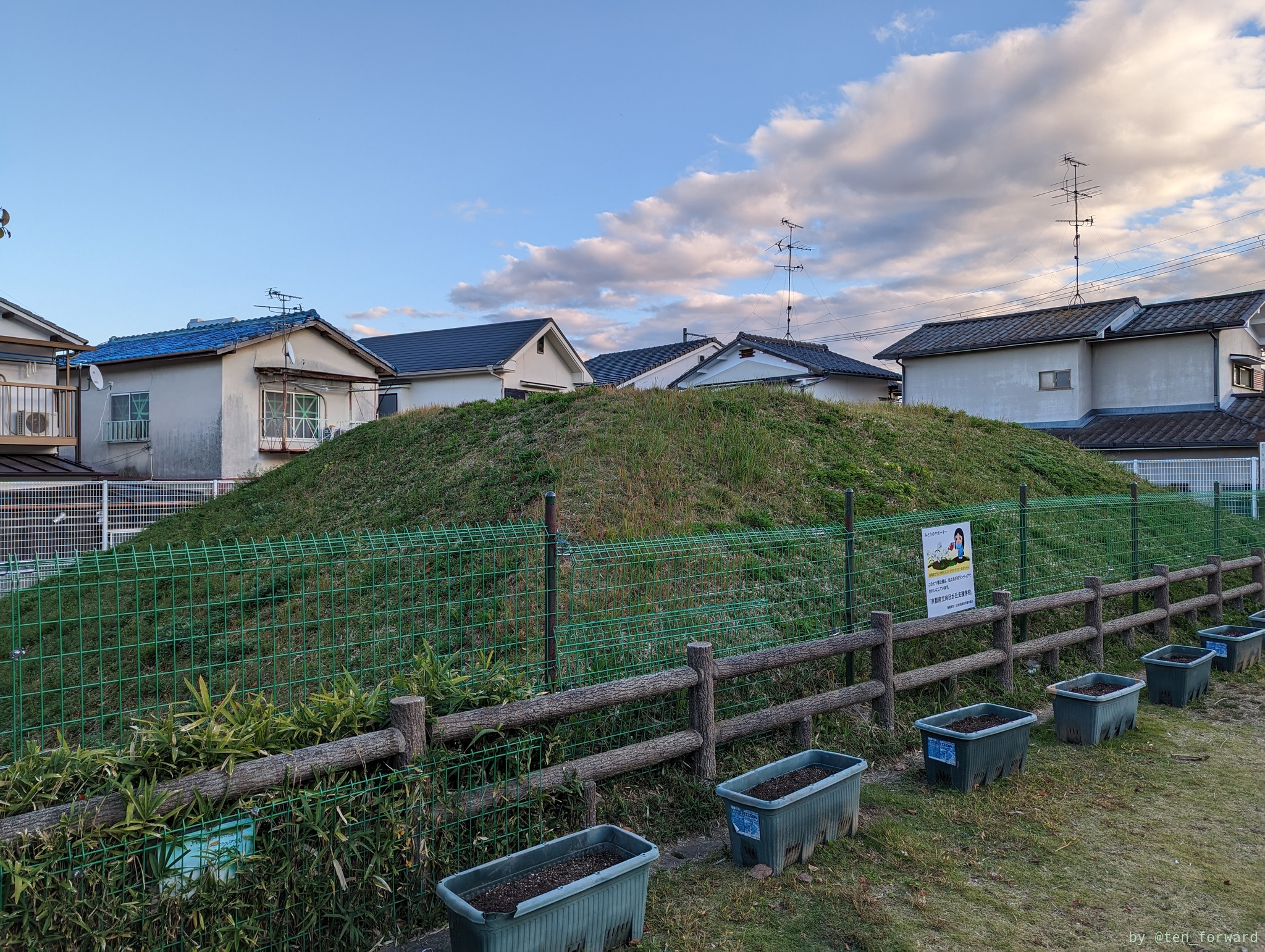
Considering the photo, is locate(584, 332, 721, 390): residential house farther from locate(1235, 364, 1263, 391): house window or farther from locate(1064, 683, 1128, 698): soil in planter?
locate(1064, 683, 1128, 698): soil in planter

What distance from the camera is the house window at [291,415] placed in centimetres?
2333

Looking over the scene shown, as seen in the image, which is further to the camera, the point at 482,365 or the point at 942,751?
the point at 482,365

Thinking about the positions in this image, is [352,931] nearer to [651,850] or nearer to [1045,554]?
[651,850]

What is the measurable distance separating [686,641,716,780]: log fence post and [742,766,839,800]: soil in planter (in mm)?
458

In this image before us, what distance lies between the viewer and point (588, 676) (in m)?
5.13

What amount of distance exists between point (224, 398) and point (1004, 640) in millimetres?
21371

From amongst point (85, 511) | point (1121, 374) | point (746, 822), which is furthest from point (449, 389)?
point (746, 822)

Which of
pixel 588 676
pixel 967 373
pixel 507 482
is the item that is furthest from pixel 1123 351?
pixel 588 676

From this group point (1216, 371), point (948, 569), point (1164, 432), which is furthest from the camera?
point (1216, 371)

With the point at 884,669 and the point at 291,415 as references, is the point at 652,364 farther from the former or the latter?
the point at 884,669

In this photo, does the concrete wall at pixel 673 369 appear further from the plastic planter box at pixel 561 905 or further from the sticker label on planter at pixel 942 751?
the plastic planter box at pixel 561 905

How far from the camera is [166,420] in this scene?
23312 millimetres

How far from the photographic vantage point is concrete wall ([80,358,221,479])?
73.5ft

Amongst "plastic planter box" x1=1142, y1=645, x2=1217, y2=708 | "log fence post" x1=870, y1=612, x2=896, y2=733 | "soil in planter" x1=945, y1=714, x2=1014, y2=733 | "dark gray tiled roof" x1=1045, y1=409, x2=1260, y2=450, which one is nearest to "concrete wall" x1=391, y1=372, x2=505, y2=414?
"dark gray tiled roof" x1=1045, y1=409, x2=1260, y2=450
